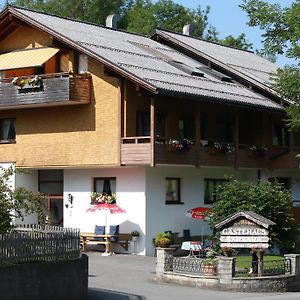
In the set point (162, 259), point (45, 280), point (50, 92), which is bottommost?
point (45, 280)

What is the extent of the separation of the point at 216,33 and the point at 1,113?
39531 millimetres

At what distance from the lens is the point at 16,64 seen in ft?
120

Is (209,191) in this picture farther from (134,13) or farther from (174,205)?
(134,13)

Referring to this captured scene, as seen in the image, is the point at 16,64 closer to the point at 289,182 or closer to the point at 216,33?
the point at 289,182

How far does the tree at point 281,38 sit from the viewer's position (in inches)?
1320

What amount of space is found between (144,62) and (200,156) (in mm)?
5135

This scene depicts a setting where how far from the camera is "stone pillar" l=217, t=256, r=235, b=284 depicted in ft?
77.8

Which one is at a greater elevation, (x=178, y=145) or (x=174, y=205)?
(x=178, y=145)

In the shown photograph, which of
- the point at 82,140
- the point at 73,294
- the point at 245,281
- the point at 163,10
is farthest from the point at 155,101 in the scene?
the point at 163,10

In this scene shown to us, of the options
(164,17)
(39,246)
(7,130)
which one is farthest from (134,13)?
(39,246)

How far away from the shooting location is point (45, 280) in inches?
752

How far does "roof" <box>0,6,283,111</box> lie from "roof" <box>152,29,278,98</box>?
987mm

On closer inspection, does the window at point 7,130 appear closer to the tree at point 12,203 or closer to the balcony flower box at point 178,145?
the balcony flower box at point 178,145

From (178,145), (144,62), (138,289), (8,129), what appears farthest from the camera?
(8,129)
